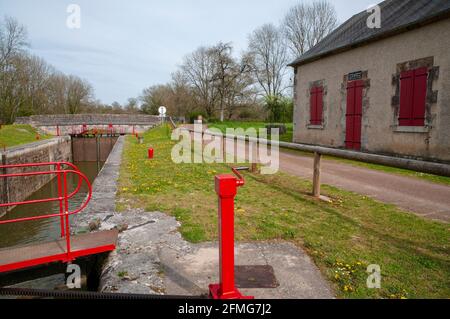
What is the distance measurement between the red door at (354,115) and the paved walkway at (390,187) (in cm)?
314

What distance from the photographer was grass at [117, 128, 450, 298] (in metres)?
2.88

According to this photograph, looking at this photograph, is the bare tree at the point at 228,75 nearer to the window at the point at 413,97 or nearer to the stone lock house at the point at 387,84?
the stone lock house at the point at 387,84

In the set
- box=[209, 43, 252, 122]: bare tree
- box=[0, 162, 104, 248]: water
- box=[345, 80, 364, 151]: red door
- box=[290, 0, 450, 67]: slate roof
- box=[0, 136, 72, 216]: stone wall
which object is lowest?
box=[0, 162, 104, 248]: water

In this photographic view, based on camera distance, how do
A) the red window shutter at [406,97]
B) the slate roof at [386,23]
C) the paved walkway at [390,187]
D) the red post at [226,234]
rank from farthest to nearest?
1. the red window shutter at [406,97]
2. the slate roof at [386,23]
3. the paved walkway at [390,187]
4. the red post at [226,234]

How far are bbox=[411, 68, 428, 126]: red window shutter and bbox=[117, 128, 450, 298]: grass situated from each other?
5.26 metres

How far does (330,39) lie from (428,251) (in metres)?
14.0

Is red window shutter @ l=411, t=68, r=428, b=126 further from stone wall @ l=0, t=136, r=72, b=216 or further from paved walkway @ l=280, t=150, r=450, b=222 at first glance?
stone wall @ l=0, t=136, r=72, b=216

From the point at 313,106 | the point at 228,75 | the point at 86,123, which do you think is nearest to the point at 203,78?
the point at 228,75

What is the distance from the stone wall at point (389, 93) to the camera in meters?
9.05

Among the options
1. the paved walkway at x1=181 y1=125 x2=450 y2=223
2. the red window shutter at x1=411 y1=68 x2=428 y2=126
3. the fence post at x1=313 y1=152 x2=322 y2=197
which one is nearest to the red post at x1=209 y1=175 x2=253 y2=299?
the fence post at x1=313 y1=152 x2=322 y2=197

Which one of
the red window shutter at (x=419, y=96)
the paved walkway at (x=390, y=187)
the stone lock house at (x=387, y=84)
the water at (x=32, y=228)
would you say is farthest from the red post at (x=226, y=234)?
the red window shutter at (x=419, y=96)

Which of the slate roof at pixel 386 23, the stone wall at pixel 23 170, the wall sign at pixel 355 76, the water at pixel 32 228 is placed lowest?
the water at pixel 32 228
